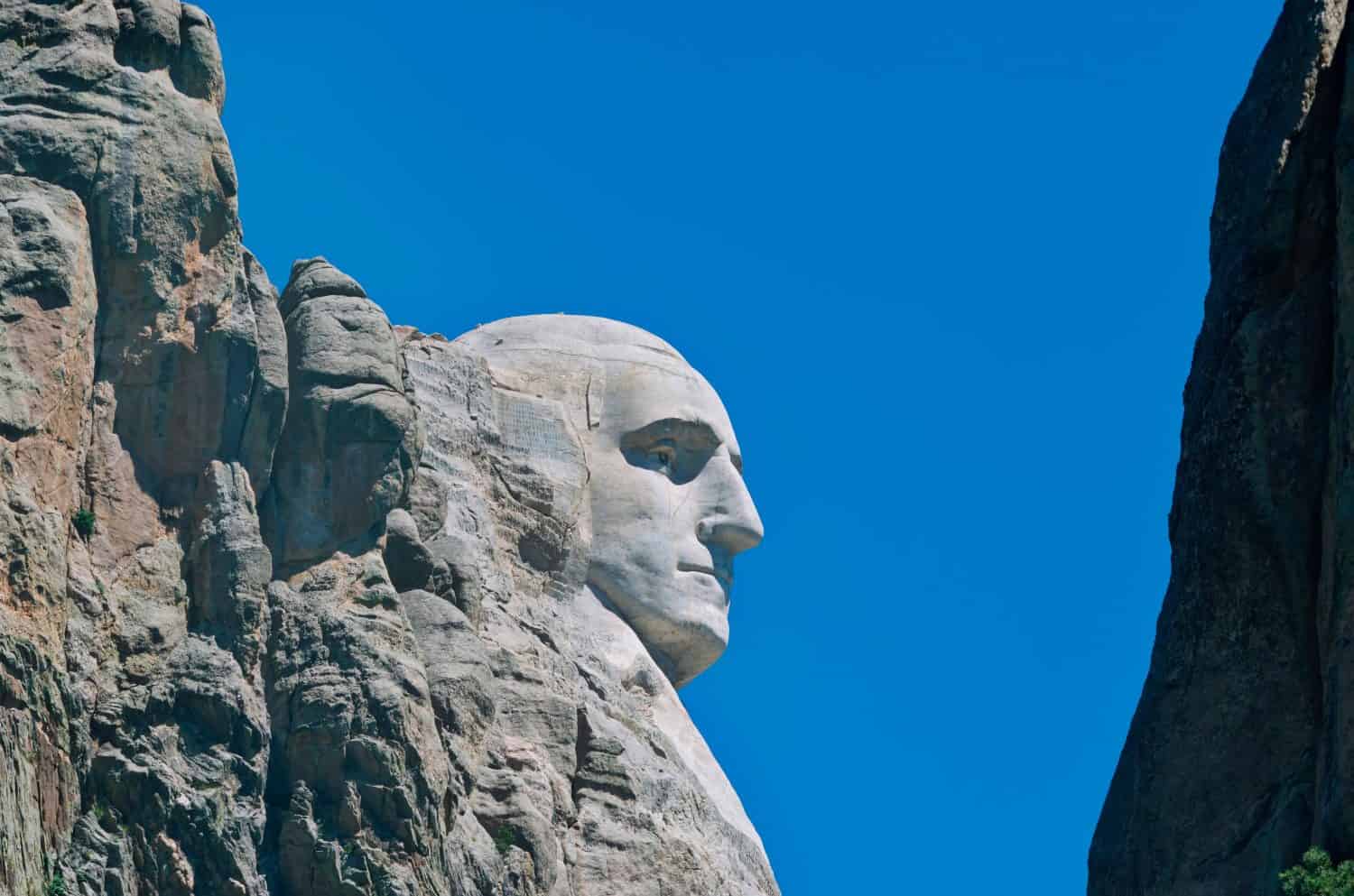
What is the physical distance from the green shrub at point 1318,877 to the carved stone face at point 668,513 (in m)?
22.4

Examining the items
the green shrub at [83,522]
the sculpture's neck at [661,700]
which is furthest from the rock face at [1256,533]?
the sculpture's neck at [661,700]

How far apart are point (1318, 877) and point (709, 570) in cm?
2376

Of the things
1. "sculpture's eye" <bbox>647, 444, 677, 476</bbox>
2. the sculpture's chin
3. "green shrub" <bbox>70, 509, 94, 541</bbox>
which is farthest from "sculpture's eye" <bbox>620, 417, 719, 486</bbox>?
"green shrub" <bbox>70, 509, 94, 541</bbox>

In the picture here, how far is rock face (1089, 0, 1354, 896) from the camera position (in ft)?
109

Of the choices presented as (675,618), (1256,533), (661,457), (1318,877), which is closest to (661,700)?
(675,618)

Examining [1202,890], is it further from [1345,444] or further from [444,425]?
[444,425]

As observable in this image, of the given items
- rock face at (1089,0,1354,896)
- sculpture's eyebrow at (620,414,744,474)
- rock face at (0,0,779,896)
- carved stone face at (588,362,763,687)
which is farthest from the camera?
sculpture's eyebrow at (620,414,744,474)

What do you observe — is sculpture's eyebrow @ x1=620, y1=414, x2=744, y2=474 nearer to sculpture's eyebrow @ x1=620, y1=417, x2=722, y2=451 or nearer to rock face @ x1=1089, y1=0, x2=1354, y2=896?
sculpture's eyebrow @ x1=620, y1=417, x2=722, y2=451

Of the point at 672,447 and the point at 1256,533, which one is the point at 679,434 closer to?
the point at 672,447

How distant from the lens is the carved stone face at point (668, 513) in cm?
5262

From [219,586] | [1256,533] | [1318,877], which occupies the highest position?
[219,586]

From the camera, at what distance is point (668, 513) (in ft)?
175

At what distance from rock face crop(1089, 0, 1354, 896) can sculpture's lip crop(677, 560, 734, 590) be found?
743 inches

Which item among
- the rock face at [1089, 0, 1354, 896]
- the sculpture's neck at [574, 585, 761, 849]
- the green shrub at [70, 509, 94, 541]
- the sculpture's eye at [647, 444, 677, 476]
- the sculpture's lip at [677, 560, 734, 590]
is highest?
the sculpture's eye at [647, 444, 677, 476]
